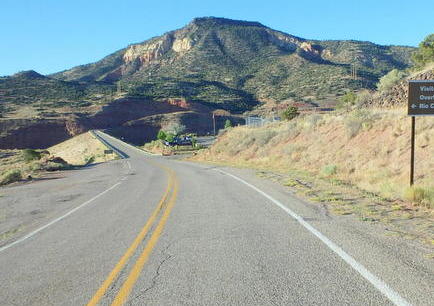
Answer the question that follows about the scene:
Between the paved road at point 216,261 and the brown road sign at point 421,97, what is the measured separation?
4.52 m

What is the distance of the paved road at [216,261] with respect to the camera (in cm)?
475

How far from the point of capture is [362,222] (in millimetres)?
8172

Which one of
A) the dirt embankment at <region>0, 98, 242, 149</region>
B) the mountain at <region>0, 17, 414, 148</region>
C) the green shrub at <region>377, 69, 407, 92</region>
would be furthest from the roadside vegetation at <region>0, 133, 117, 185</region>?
the green shrub at <region>377, 69, 407, 92</region>

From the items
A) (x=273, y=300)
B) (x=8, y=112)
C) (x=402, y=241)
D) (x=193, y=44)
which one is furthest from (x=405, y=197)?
(x=193, y=44)

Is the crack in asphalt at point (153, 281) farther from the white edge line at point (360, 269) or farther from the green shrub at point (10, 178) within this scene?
the green shrub at point (10, 178)

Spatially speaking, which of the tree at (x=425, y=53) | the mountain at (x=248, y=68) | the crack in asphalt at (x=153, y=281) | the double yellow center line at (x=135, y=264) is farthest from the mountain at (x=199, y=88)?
the crack in asphalt at (x=153, y=281)

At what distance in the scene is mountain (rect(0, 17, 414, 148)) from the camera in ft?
317

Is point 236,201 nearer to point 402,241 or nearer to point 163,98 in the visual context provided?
point 402,241

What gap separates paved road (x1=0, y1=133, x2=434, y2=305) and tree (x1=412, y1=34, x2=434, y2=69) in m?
38.9

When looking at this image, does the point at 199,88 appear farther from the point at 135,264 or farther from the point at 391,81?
the point at 135,264

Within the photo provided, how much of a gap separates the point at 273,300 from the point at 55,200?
44.9ft

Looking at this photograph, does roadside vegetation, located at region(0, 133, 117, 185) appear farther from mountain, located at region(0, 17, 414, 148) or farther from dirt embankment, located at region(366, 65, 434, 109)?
dirt embankment, located at region(366, 65, 434, 109)

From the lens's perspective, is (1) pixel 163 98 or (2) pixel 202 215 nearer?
(2) pixel 202 215

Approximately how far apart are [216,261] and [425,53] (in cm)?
4466
